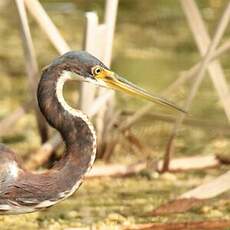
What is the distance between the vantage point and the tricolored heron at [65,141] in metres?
3.89

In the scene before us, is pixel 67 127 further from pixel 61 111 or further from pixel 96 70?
pixel 96 70

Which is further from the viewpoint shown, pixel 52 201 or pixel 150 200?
pixel 150 200

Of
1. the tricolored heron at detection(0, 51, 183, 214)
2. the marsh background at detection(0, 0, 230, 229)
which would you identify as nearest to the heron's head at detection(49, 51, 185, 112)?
the tricolored heron at detection(0, 51, 183, 214)

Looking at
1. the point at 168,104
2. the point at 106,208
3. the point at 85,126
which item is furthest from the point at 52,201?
the point at 106,208

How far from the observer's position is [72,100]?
6.60 metres

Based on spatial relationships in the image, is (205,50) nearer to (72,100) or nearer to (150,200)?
(150,200)

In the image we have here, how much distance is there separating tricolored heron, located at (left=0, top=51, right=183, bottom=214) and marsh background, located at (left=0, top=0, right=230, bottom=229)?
67 cm

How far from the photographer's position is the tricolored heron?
153 inches

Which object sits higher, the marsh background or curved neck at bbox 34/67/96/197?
curved neck at bbox 34/67/96/197

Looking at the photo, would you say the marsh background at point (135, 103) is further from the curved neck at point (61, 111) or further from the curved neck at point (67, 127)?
the curved neck at point (61, 111)

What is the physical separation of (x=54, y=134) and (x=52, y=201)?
1.26 meters

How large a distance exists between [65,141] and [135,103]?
265 cm

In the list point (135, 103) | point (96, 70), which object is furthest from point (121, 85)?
point (135, 103)

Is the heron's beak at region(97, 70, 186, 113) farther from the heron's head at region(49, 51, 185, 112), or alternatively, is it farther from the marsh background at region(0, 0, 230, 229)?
the marsh background at region(0, 0, 230, 229)
